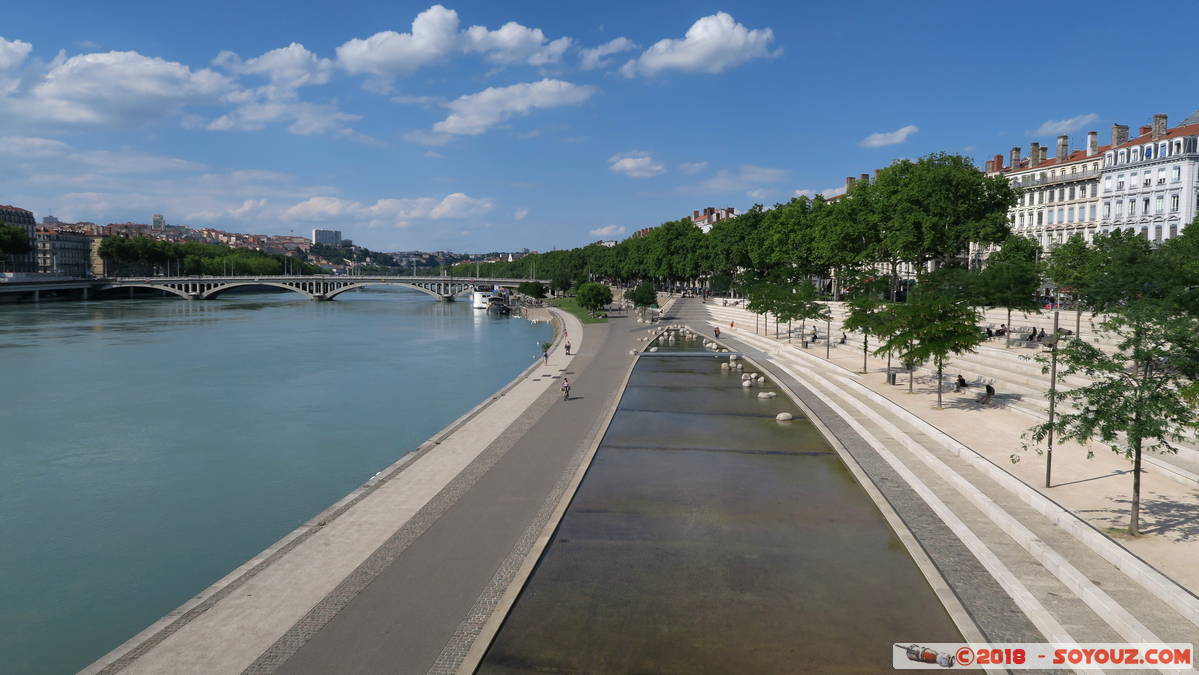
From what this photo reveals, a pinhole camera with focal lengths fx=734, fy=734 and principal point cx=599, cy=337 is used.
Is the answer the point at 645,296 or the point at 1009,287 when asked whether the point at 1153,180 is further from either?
the point at 645,296

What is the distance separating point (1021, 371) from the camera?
32.3 metres

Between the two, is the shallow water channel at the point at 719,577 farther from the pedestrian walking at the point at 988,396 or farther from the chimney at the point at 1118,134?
the chimney at the point at 1118,134

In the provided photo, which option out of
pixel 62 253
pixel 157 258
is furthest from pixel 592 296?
pixel 62 253

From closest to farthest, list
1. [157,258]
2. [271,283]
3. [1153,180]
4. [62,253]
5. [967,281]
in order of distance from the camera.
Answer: [967,281] < [1153,180] < [271,283] < [157,258] < [62,253]

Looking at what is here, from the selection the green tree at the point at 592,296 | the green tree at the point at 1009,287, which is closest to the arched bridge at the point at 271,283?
the green tree at the point at 592,296

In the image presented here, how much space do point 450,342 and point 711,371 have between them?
129 feet

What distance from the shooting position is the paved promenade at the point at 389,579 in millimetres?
11664

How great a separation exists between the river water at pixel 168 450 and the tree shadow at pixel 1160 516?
2078 centimetres

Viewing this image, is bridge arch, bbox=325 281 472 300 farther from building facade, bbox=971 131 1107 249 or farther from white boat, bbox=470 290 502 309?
building facade, bbox=971 131 1107 249

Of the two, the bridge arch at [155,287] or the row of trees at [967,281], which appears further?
the bridge arch at [155,287]

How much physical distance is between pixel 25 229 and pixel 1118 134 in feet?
638

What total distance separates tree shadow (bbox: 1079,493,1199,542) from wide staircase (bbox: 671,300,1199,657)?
1030 mm

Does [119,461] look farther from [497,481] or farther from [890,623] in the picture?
[890,623]

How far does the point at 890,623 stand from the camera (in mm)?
12672
